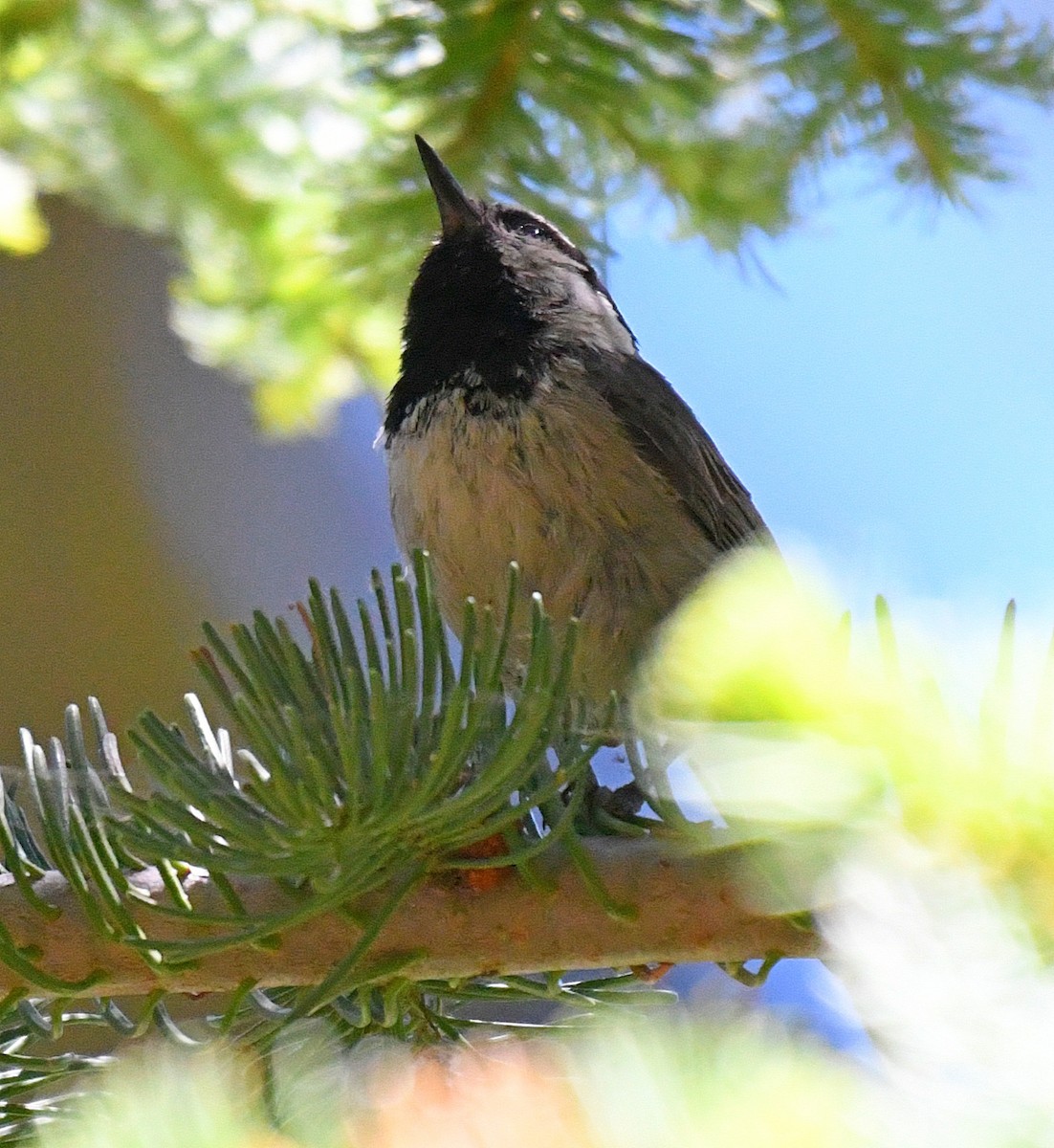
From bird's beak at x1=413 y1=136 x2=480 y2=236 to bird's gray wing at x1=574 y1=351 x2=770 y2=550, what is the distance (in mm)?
215

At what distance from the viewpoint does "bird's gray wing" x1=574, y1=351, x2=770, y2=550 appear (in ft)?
4.96

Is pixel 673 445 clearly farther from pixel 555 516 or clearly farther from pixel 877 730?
pixel 877 730

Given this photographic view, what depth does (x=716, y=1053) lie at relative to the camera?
318 millimetres

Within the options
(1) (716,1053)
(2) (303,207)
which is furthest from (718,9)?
(1) (716,1053)

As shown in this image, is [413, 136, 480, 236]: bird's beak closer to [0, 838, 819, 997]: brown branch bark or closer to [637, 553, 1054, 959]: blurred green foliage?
[0, 838, 819, 997]: brown branch bark

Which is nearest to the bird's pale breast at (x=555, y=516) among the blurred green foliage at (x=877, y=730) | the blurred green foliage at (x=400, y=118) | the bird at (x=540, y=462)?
the bird at (x=540, y=462)

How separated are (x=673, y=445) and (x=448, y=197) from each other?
0.41 metres

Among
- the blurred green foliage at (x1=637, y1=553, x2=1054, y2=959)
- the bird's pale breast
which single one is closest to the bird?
the bird's pale breast

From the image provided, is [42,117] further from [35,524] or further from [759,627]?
[35,524]

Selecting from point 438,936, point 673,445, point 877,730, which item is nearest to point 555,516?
point 673,445

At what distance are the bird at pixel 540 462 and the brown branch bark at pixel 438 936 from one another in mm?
500

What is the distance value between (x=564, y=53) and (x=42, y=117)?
1.52ft

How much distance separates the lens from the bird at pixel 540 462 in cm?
133

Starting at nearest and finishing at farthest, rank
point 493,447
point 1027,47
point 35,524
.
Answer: point 1027,47 → point 493,447 → point 35,524
